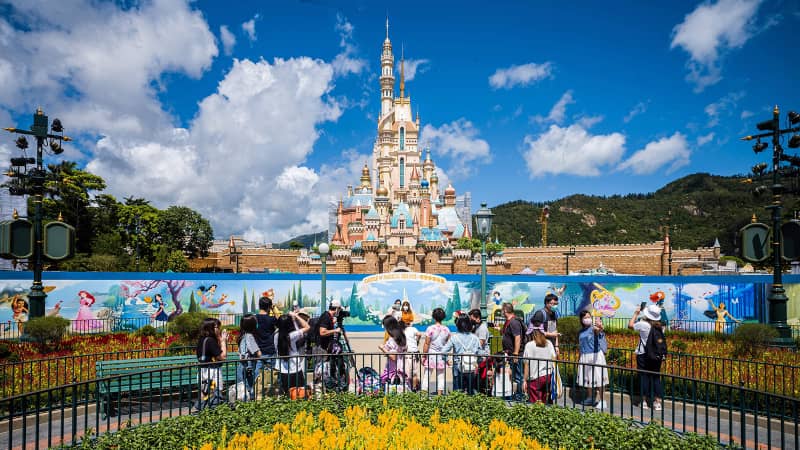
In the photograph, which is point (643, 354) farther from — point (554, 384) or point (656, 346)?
point (554, 384)

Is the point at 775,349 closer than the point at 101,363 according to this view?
No

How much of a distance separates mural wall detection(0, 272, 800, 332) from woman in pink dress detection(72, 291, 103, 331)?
0.03 m

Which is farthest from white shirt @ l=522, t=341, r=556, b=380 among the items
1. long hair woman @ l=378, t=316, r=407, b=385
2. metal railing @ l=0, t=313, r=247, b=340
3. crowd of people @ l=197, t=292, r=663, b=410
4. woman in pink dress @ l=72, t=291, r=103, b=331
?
woman in pink dress @ l=72, t=291, r=103, b=331

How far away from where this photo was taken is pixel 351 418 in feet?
18.1

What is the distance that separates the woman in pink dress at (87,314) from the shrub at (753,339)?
21.6 m

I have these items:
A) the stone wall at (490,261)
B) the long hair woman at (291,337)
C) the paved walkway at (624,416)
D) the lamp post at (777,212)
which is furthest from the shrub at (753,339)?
the stone wall at (490,261)

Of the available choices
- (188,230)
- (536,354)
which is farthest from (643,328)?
(188,230)

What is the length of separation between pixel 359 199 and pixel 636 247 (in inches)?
1517

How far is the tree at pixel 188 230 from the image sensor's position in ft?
160

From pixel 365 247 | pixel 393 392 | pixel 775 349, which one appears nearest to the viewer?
pixel 393 392

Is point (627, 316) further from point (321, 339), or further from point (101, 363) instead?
point (101, 363)

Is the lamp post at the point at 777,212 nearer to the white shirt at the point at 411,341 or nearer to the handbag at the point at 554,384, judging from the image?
the handbag at the point at 554,384

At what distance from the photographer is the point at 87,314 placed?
18.3 meters

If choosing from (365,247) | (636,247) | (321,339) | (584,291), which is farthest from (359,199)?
(321,339)
